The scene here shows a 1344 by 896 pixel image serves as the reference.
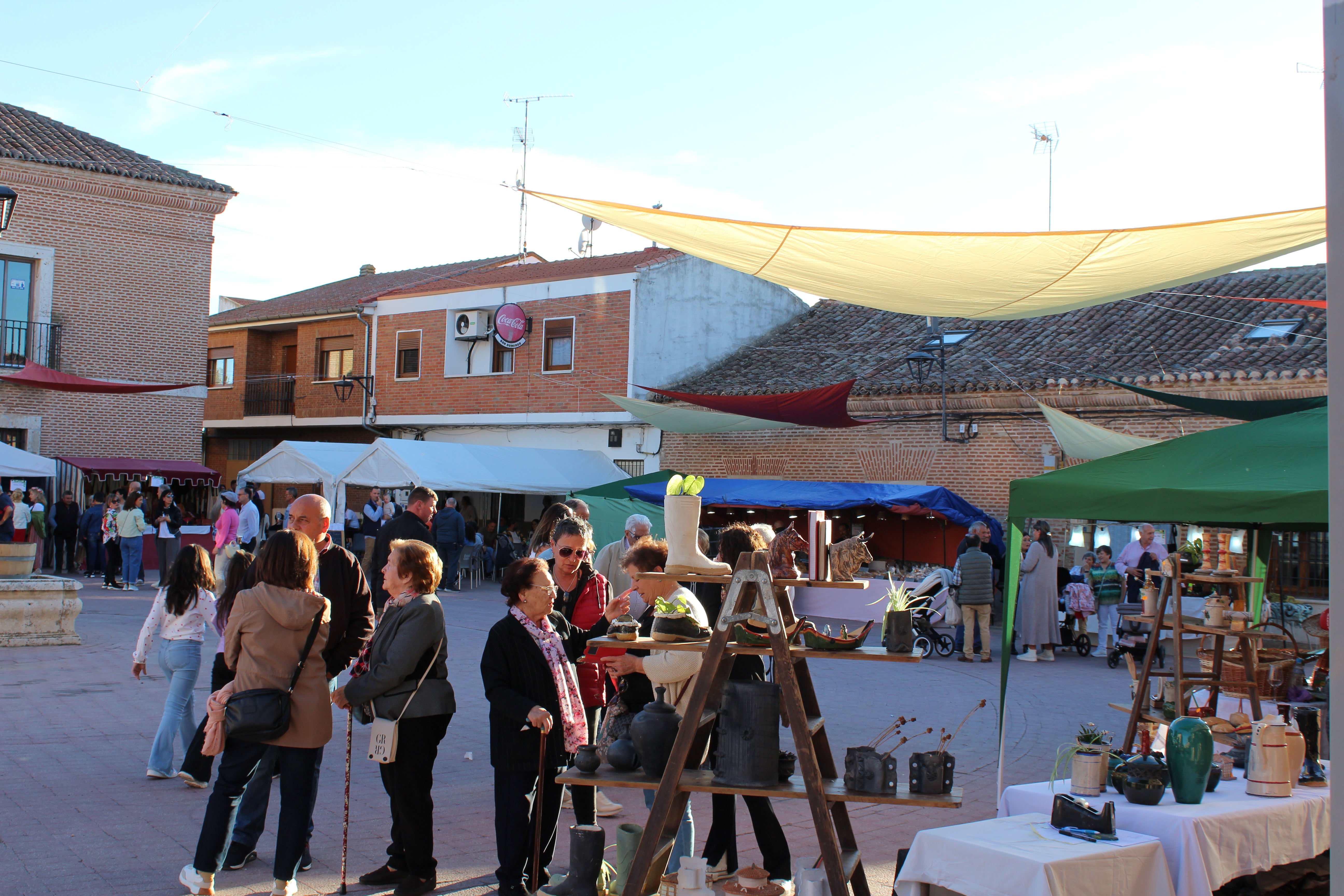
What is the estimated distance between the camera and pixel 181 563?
6398 millimetres

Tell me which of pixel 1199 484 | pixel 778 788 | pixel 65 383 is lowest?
pixel 778 788

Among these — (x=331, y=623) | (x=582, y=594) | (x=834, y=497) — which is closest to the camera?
(x=331, y=623)

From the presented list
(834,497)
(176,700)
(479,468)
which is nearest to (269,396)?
(479,468)

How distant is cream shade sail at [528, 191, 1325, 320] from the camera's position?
5.89 meters

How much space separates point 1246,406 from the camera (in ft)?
26.3

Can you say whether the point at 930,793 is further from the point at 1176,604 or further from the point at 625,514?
the point at 625,514

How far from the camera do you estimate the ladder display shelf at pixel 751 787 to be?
12.5 feet

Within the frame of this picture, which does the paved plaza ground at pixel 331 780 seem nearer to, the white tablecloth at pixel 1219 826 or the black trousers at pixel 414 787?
the black trousers at pixel 414 787

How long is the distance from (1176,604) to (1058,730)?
272cm

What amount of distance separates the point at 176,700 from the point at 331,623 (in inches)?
68.0

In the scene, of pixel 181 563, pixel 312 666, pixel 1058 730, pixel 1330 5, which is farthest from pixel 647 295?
pixel 1330 5

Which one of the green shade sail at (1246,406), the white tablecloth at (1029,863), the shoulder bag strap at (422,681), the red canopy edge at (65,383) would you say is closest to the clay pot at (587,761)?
the shoulder bag strap at (422,681)

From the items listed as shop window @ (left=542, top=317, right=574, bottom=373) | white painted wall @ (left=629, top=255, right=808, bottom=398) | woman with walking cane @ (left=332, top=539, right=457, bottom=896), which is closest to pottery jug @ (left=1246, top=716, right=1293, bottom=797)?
woman with walking cane @ (left=332, top=539, right=457, bottom=896)

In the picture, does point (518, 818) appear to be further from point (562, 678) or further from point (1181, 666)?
point (1181, 666)
